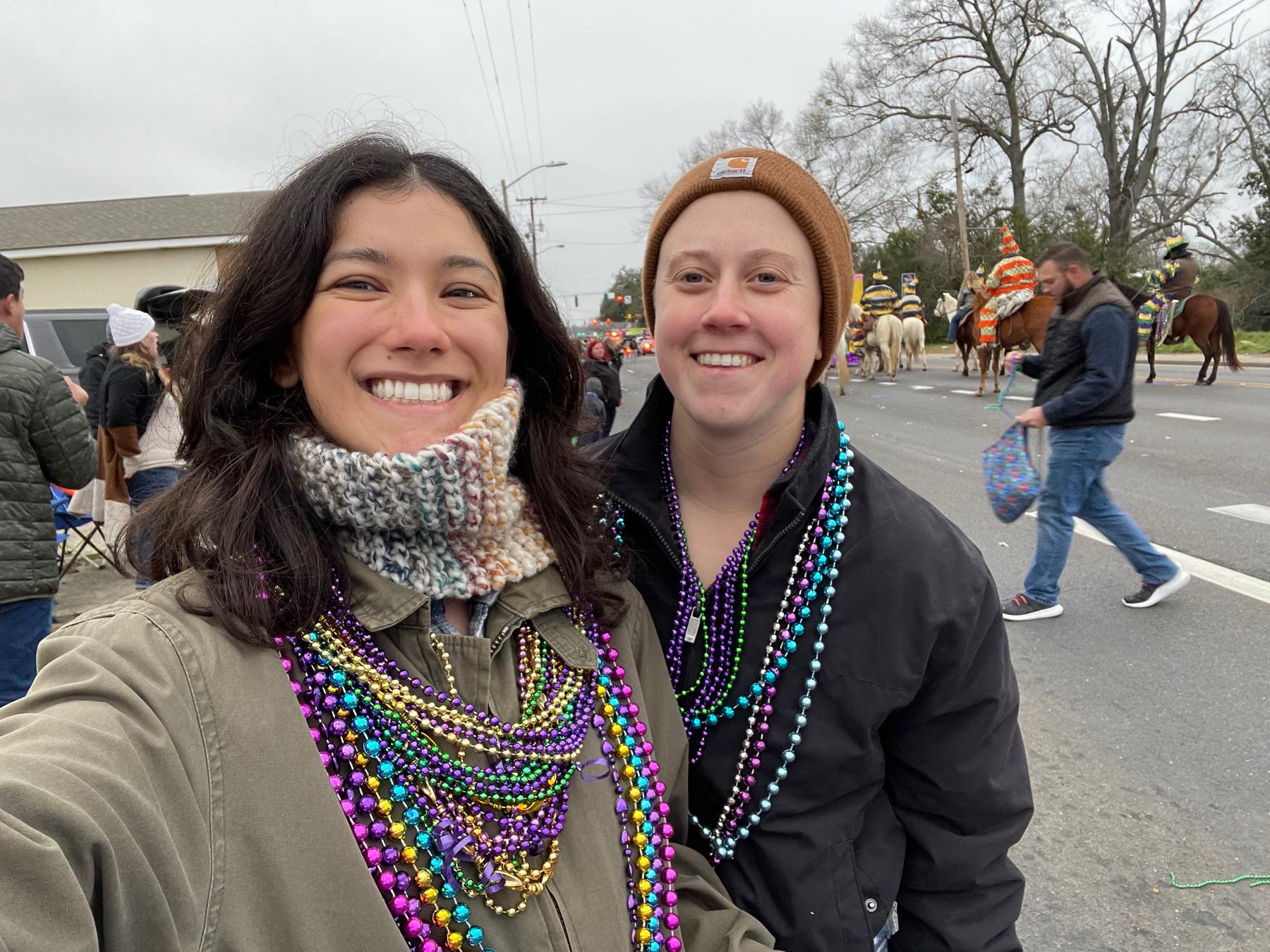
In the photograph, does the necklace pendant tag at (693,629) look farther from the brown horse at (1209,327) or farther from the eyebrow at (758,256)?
the brown horse at (1209,327)

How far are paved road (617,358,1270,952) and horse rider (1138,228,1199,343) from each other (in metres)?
8.32

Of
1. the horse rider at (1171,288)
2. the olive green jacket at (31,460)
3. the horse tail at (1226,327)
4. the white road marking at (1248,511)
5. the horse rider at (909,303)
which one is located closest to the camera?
the olive green jacket at (31,460)

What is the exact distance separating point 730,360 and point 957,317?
18.0 m

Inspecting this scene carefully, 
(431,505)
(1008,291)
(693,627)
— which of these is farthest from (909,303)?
(431,505)

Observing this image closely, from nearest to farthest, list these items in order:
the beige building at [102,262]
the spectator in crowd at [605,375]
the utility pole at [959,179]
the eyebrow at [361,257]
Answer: the eyebrow at [361,257] < the spectator in crowd at [605,375] < the beige building at [102,262] < the utility pole at [959,179]

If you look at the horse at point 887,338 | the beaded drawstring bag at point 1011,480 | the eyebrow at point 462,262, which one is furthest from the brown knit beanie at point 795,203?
the horse at point 887,338

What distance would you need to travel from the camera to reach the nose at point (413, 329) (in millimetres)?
1300

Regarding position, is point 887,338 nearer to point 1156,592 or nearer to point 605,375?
point 605,375

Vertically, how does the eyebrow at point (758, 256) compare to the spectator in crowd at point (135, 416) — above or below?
above

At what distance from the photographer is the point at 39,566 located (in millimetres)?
3193

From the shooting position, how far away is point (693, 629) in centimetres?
165

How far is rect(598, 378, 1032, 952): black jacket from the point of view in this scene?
1479 mm

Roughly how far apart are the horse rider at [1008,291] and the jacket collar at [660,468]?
14.5 meters

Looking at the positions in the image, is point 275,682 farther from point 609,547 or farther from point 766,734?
point 766,734
